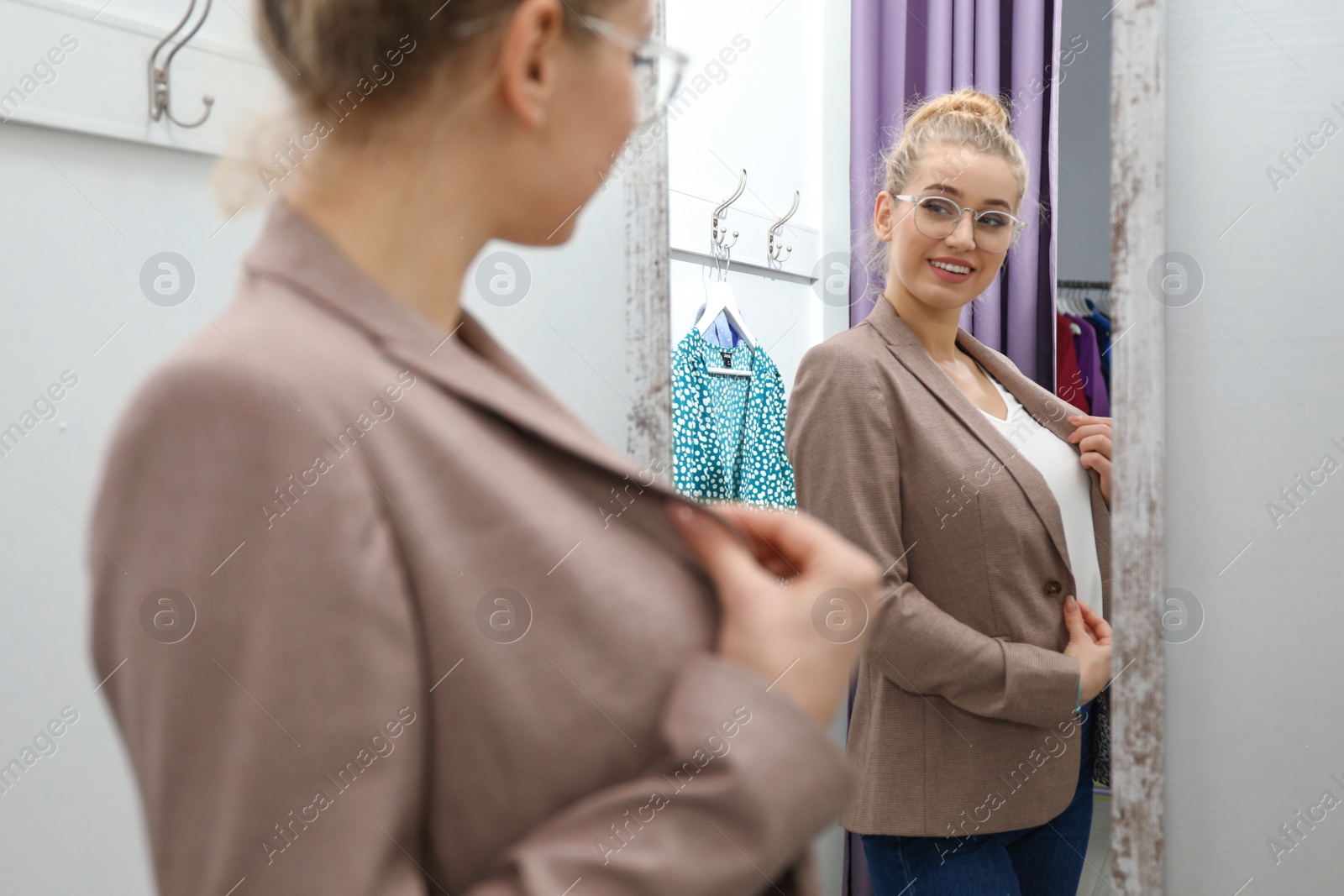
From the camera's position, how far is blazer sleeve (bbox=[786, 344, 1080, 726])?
117 centimetres

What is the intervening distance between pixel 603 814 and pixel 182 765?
0.65 feet

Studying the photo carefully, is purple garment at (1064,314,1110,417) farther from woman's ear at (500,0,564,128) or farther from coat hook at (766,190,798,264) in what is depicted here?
woman's ear at (500,0,564,128)

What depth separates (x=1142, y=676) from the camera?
1018 mm

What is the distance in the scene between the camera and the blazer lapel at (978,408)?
1201 mm

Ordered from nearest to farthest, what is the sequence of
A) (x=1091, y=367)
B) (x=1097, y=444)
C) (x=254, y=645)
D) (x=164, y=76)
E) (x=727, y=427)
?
(x=254, y=645) < (x=164, y=76) < (x=1097, y=444) < (x=1091, y=367) < (x=727, y=427)

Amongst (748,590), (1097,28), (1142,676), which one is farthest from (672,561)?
(1097,28)

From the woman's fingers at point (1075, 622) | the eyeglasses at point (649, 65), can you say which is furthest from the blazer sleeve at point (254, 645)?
the woman's fingers at point (1075, 622)

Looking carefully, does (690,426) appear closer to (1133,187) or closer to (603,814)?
(1133,187)

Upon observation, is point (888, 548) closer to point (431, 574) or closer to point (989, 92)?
point (989, 92)

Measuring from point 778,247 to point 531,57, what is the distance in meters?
0.87

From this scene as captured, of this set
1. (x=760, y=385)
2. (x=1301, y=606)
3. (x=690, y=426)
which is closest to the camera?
(x=1301, y=606)

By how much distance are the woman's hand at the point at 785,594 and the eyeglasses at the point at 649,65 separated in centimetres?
29

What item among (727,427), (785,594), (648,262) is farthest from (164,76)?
(727,427)

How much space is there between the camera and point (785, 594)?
0.58 m
